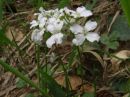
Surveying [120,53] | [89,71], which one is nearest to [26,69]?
[89,71]

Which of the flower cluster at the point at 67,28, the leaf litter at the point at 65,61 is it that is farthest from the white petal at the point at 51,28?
the leaf litter at the point at 65,61

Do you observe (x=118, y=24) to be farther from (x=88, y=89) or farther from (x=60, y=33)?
(x=60, y=33)

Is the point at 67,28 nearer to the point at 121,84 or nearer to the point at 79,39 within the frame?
the point at 79,39

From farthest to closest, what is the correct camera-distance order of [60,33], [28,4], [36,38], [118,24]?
[28,4], [118,24], [36,38], [60,33]

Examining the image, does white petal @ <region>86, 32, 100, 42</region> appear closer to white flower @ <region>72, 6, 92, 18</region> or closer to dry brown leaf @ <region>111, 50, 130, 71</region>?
white flower @ <region>72, 6, 92, 18</region>

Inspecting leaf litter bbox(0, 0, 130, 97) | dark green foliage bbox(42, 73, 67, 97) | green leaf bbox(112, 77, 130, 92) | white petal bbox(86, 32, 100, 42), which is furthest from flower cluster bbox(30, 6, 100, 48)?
green leaf bbox(112, 77, 130, 92)
